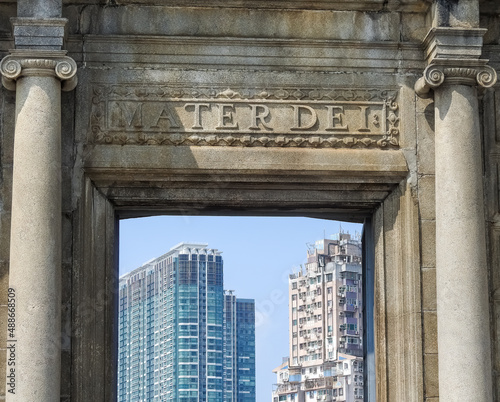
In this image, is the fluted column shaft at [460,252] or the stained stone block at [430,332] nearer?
the fluted column shaft at [460,252]

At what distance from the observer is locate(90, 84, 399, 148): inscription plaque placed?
12.1 metres

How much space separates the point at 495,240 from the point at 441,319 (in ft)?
3.97

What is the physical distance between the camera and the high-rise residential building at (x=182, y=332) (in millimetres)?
12297

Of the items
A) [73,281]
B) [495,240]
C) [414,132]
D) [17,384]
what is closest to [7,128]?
[73,281]

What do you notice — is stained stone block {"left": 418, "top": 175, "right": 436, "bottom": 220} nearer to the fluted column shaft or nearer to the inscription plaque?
the fluted column shaft

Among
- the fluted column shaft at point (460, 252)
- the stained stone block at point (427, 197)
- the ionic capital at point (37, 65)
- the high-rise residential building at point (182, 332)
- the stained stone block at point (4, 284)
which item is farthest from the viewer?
the high-rise residential building at point (182, 332)

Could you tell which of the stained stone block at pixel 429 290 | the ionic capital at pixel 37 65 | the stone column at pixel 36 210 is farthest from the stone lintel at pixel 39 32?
the stained stone block at pixel 429 290

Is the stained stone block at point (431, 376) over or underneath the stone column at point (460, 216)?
underneath

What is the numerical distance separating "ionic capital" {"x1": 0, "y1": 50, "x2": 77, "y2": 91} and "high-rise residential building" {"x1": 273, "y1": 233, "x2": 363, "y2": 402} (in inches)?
126

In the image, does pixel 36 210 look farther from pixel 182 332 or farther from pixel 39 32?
pixel 182 332

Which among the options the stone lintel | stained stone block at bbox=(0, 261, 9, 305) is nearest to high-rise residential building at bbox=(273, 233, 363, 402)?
stained stone block at bbox=(0, 261, 9, 305)

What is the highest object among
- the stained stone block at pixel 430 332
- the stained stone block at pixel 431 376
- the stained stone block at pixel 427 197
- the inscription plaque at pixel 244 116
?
the inscription plaque at pixel 244 116

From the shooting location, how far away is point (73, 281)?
11.7m

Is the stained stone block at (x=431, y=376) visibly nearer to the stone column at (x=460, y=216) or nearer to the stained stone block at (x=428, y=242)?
the stone column at (x=460, y=216)
